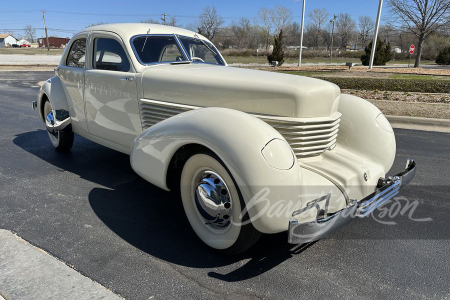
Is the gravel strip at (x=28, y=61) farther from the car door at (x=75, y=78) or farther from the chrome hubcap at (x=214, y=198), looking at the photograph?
the chrome hubcap at (x=214, y=198)

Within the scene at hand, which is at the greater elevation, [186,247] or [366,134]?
[366,134]

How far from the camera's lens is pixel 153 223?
3.19 metres

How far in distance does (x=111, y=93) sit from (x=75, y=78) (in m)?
0.90

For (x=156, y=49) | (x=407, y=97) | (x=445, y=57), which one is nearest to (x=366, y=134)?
(x=156, y=49)

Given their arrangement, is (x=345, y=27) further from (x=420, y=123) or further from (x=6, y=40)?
(x=6, y=40)

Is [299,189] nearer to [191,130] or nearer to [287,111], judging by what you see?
[287,111]

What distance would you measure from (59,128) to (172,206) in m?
2.30

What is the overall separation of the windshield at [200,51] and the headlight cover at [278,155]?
2224 millimetres

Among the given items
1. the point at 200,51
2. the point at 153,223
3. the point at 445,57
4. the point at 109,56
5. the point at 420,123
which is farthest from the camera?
the point at 445,57

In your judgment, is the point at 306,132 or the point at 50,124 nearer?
the point at 306,132

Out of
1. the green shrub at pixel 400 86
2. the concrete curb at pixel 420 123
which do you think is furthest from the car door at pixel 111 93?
the green shrub at pixel 400 86

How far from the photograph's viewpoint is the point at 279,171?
7.45 feet

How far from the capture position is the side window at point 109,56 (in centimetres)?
384

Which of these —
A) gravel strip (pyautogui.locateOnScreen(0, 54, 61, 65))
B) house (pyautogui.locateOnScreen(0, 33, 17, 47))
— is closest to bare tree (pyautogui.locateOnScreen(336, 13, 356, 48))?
gravel strip (pyautogui.locateOnScreen(0, 54, 61, 65))
